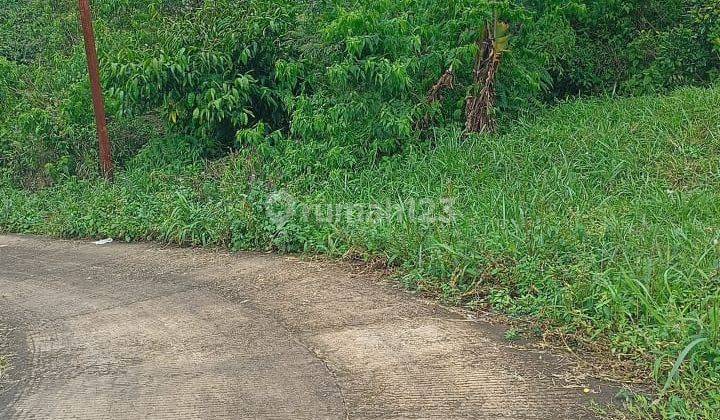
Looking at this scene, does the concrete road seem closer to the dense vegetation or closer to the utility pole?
the dense vegetation

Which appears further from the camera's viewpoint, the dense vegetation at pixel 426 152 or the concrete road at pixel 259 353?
the dense vegetation at pixel 426 152

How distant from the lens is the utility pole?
29.3 ft

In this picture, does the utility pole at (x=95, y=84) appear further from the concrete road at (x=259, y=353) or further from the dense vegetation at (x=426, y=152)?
the concrete road at (x=259, y=353)

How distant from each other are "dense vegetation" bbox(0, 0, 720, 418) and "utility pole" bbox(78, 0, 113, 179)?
383 millimetres

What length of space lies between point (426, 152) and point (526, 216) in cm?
256

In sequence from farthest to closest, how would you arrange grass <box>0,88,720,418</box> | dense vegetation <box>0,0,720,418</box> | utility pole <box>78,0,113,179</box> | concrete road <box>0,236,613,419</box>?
utility pole <box>78,0,113,179</box> → dense vegetation <box>0,0,720,418</box> → grass <box>0,88,720,418</box> → concrete road <box>0,236,613,419</box>

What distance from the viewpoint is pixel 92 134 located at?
1060 centimetres

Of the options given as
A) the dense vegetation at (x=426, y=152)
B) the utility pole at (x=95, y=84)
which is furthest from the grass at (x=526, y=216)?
the utility pole at (x=95, y=84)

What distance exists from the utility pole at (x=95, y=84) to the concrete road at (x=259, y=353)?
359 centimetres

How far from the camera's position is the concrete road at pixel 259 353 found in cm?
353

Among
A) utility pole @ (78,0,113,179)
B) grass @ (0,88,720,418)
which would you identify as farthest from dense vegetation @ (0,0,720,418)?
utility pole @ (78,0,113,179)

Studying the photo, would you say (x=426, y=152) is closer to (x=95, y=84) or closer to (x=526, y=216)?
(x=526, y=216)

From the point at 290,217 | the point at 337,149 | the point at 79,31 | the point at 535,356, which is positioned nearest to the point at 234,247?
the point at 290,217

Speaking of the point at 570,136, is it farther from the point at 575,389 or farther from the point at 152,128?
the point at 152,128
